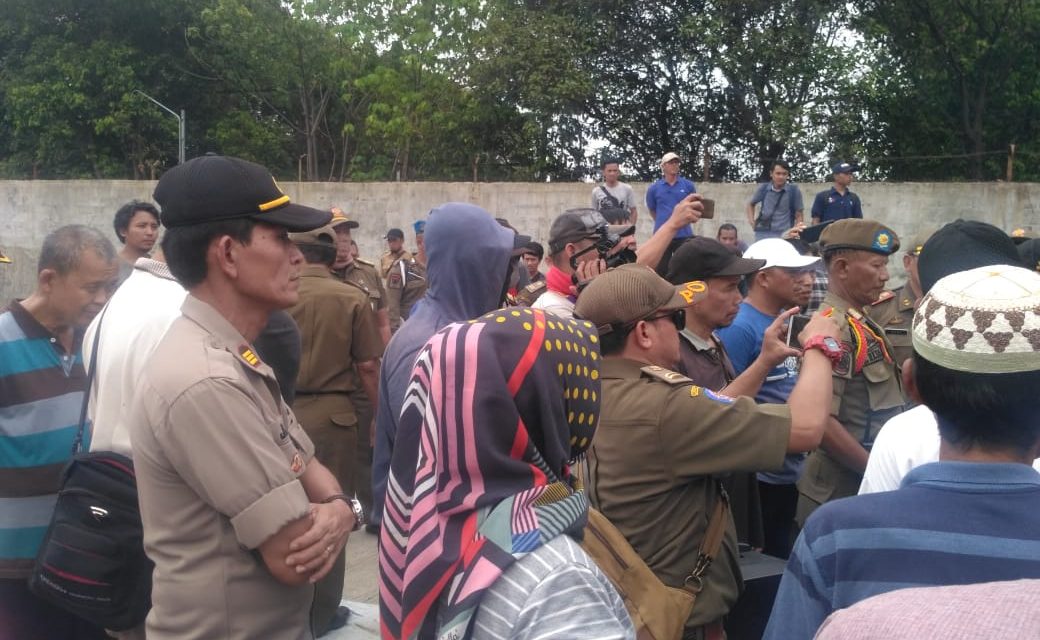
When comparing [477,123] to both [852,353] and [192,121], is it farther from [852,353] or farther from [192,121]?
[852,353]

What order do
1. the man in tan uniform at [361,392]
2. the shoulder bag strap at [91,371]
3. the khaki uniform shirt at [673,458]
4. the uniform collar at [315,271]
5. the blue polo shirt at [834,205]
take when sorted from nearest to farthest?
the khaki uniform shirt at [673,458] < the shoulder bag strap at [91,371] < the uniform collar at [315,271] < the man in tan uniform at [361,392] < the blue polo shirt at [834,205]

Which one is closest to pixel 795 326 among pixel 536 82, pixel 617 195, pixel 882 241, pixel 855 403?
pixel 855 403

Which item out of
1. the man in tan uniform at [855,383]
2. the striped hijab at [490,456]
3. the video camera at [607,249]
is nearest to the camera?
the striped hijab at [490,456]

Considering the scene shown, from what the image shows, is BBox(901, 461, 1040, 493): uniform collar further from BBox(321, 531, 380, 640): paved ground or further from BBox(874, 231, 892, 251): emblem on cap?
BBox(321, 531, 380, 640): paved ground

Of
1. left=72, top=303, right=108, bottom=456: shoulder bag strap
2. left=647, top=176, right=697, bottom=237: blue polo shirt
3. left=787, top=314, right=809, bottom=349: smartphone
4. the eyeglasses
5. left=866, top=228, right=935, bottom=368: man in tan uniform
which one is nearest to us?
left=72, top=303, right=108, bottom=456: shoulder bag strap

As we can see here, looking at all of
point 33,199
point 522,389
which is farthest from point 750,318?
point 33,199

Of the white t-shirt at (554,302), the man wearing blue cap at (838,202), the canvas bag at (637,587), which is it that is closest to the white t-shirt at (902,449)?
the canvas bag at (637,587)

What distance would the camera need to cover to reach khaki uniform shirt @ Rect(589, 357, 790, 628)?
2633 millimetres

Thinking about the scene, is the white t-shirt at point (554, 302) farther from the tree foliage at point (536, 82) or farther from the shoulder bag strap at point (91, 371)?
the tree foliage at point (536, 82)

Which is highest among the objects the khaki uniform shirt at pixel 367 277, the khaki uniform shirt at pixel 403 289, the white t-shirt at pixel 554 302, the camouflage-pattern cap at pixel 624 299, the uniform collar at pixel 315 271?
the camouflage-pattern cap at pixel 624 299

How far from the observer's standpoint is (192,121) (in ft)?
99.7

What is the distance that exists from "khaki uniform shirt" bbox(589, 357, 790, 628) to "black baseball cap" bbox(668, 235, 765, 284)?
127cm

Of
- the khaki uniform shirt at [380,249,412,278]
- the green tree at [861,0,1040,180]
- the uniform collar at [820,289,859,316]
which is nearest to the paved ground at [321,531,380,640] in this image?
the uniform collar at [820,289,859,316]

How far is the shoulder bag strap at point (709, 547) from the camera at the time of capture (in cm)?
278
